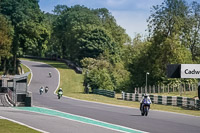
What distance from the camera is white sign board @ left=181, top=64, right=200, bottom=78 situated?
4388 centimetres

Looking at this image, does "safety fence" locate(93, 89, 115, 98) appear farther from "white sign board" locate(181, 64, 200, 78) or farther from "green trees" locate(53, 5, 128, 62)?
"green trees" locate(53, 5, 128, 62)

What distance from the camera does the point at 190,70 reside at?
1741 inches

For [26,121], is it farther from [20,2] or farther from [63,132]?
[20,2]

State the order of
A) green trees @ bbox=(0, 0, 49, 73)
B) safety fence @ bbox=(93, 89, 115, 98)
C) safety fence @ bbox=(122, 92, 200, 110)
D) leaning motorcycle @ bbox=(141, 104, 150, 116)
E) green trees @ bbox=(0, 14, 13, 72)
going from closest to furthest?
leaning motorcycle @ bbox=(141, 104, 150, 116), safety fence @ bbox=(122, 92, 200, 110), safety fence @ bbox=(93, 89, 115, 98), green trees @ bbox=(0, 14, 13, 72), green trees @ bbox=(0, 0, 49, 73)

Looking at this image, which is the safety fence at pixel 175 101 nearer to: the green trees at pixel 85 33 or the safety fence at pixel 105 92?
the safety fence at pixel 105 92

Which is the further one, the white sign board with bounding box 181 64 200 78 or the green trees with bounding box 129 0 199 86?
the green trees with bounding box 129 0 199 86

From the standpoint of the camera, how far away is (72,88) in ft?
262

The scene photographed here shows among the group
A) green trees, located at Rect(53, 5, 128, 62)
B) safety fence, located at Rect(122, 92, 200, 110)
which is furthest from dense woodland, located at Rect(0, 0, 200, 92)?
safety fence, located at Rect(122, 92, 200, 110)

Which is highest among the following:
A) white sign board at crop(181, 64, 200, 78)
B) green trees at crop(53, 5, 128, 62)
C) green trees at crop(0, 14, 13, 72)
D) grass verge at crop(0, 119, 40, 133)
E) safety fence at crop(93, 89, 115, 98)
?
green trees at crop(53, 5, 128, 62)

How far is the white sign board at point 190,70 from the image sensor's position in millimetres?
43875

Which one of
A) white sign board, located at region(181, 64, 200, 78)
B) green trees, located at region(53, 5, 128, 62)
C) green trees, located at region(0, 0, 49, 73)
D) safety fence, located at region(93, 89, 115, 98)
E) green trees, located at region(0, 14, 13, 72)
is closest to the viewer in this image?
white sign board, located at region(181, 64, 200, 78)

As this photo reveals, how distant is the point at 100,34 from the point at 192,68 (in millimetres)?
62130

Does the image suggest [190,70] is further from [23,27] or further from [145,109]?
[23,27]

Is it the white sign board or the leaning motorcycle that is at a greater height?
the white sign board
